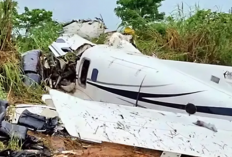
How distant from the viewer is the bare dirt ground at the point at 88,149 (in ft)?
18.2

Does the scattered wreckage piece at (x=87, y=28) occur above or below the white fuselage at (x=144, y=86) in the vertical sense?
above

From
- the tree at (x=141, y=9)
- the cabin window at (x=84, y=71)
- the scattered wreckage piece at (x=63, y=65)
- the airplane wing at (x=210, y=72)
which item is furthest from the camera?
the tree at (x=141, y=9)

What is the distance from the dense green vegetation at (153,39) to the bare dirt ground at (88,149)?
1.60 meters

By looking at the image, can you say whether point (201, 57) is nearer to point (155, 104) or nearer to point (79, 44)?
point (79, 44)

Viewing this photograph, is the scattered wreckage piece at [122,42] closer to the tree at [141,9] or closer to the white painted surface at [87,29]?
the white painted surface at [87,29]

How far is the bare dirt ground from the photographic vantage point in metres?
5.56

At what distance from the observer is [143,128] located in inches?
196

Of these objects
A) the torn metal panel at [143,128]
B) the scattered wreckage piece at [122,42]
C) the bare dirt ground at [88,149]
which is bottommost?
the bare dirt ground at [88,149]

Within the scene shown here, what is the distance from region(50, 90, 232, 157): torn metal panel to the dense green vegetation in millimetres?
2179

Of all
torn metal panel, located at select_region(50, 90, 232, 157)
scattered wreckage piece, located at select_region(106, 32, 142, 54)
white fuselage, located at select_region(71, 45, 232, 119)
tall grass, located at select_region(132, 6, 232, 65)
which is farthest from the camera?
tall grass, located at select_region(132, 6, 232, 65)

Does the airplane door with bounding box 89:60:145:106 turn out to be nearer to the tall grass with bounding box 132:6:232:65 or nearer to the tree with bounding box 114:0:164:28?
the tall grass with bounding box 132:6:232:65

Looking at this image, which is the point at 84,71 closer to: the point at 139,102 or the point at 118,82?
the point at 118,82

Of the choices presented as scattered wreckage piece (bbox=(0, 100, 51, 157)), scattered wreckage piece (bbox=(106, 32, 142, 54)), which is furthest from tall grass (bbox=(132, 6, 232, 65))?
scattered wreckage piece (bbox=(0, 100, 51, 157))

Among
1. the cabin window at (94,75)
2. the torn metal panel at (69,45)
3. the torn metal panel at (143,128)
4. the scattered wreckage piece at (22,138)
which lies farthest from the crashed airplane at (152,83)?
the scattered wreckage piece at (22,138)
